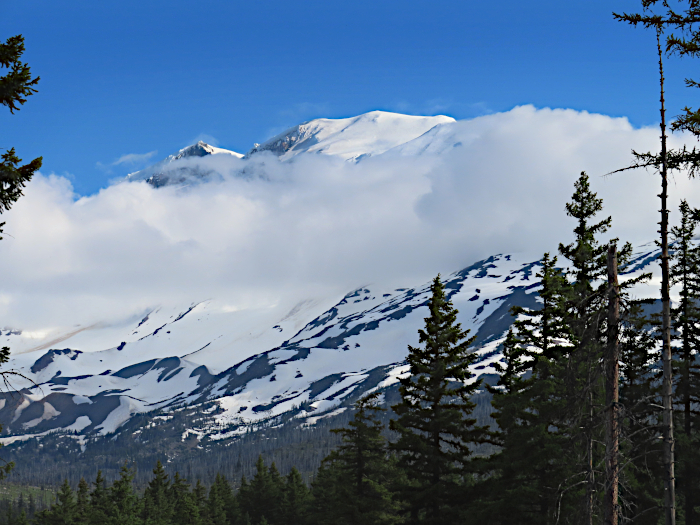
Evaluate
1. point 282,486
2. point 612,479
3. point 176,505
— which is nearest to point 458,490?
point 612,479

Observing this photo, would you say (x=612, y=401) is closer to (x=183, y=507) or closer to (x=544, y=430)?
(x=544, y=430)

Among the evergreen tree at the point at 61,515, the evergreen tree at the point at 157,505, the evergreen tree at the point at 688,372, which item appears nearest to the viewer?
the evergreen tree at the point at 688,372

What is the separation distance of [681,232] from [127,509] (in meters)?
60.0

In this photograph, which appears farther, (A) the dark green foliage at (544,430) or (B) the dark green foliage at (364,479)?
(B) the dark green foliage at (364,479)

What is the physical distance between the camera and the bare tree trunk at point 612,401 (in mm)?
16922

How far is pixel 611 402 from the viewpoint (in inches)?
669

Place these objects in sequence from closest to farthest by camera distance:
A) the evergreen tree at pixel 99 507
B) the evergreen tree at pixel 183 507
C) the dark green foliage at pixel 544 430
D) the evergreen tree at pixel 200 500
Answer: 1. the dark green foliage at pixel 544 430
2. the evergreen tree at pixel 99 507
3. the evergreen tree at pixel 183 507
4. the evergreen tree at pixel 200 500

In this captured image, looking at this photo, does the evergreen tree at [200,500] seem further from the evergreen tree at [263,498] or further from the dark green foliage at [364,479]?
the dark green foliage at [364,479]

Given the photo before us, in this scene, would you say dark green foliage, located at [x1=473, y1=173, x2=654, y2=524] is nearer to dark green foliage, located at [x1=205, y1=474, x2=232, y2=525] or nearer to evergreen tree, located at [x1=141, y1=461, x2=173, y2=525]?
evergreen tree, located at [x1=141, y1=461, x2=173, y2=525]

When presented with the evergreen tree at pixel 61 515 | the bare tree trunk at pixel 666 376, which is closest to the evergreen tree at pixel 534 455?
the bare tree trunk at pixel 666 376

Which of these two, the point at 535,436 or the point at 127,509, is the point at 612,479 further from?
the point at 127,509

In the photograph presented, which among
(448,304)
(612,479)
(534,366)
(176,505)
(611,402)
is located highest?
(448,304)

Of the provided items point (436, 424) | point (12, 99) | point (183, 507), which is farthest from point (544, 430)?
point (183, 507)

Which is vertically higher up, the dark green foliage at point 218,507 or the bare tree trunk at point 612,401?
the bare tree trunk at point 612,401
